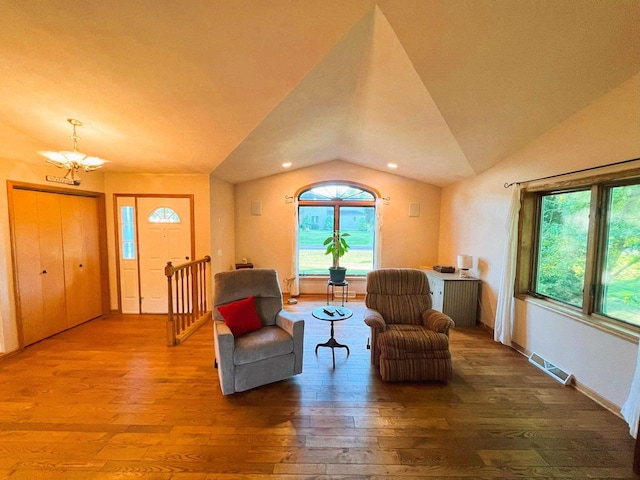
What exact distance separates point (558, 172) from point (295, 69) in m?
2.84

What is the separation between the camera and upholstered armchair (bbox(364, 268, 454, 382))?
2746mm

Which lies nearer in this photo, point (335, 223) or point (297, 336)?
point (297, 336)

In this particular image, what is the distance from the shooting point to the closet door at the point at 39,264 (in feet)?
11.2

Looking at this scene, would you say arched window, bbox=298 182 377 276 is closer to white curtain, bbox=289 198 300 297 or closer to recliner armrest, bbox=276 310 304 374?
white curtain, bbox=289 198 300 297

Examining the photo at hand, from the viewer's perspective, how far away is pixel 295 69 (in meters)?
2.31

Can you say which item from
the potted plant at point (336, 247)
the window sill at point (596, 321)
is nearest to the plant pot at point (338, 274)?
the potted plant at point (336, 247)

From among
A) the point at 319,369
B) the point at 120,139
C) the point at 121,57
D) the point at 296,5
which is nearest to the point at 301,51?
the point at 296,5

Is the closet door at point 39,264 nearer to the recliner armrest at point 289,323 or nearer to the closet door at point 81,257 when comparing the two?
the closet door at point 81,257

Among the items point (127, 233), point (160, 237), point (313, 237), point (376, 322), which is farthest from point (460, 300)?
point (127, 233)

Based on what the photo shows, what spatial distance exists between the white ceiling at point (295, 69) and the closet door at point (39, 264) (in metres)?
0.62

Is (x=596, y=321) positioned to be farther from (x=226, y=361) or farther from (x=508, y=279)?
(x=226, y=361)

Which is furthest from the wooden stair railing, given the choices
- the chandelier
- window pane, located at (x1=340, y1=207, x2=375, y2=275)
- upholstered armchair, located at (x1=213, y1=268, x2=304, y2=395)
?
window pane, located at (x1=340, y1=207, x2=375, y2=275)

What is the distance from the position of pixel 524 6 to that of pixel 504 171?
245 cm

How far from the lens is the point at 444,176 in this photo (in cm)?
506
